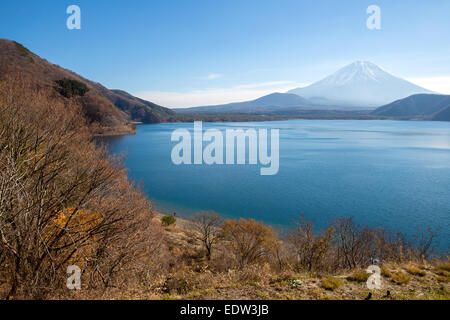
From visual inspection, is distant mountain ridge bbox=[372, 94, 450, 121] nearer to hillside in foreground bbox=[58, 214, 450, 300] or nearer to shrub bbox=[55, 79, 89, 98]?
shrub bbox=[55, 79, 89, 98]

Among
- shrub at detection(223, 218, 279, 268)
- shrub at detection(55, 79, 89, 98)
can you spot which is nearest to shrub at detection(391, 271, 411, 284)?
shrub at detection(223, 218, 279, 268)

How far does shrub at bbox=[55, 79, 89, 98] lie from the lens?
5278 centimetres

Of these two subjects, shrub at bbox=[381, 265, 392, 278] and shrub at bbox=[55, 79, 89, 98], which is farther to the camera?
shrub at bbox=[55, 79, 89, 98]

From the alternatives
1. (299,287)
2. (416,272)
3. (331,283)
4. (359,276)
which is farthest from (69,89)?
(416,272)

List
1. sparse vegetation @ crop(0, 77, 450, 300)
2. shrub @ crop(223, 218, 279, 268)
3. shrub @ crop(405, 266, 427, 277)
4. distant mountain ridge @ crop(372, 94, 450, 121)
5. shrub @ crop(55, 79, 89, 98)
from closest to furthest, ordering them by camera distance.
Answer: sparse vegetation @ crop(0, 77, 450, 300)
shrub @ crop(405, 266, 427, 277)
shrub @ crop(223, 218, 279, 268)
shrub @ crop(55, 79, 89, 98)
distant mountain ridge @ crop(372, 94, 450, 121)

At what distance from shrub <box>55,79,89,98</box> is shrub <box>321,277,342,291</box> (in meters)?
61.3

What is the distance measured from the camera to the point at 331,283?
15.6 ft

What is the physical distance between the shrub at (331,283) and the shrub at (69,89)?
201 feet

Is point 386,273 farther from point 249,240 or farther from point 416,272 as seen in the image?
point 249,240

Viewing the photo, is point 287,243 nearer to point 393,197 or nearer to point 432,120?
point 393,197

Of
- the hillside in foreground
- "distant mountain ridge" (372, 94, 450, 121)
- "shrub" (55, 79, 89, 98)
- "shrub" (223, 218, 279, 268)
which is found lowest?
"shrub" (223, 218, 279, 268)

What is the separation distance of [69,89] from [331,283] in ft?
215

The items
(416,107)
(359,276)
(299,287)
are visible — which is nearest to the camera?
(299,287)
